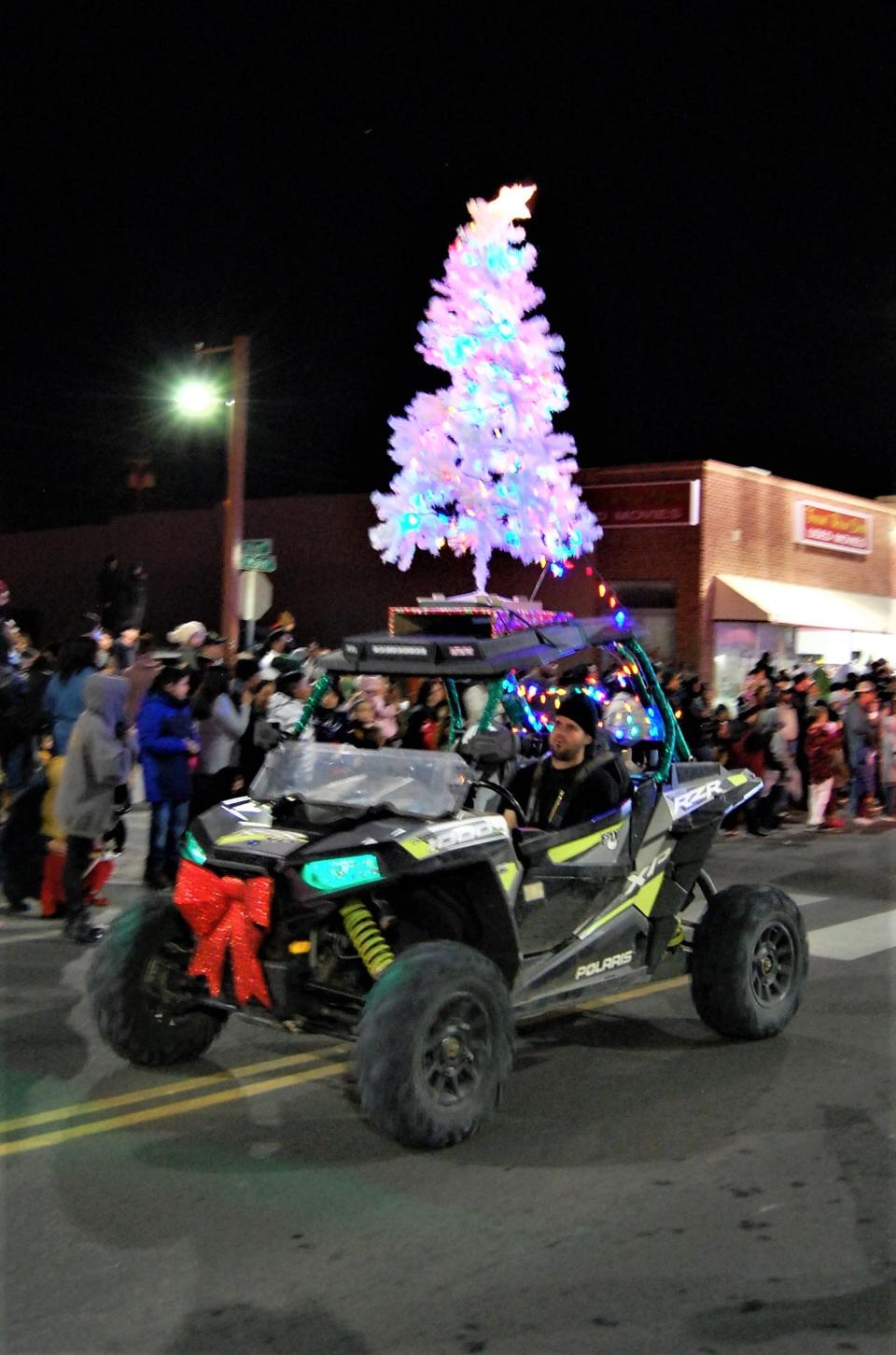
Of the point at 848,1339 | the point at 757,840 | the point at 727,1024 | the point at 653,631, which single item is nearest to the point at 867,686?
the point at 757,840

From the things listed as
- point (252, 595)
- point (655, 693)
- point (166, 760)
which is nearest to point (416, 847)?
point (655, 693)

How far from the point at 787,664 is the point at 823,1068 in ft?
74.7

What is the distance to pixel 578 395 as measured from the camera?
3284cm

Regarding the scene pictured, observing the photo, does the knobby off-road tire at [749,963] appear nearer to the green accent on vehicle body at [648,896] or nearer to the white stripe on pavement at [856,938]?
the green accent on vehicle body at [648,896]

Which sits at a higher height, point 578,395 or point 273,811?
point 578,395

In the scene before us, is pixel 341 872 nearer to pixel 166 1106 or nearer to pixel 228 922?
pixel 228 922

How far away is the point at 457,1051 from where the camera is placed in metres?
5.21

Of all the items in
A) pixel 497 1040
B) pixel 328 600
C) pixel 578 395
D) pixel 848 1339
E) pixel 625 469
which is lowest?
pixel 848 1339

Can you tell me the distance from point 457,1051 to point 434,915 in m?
0.75

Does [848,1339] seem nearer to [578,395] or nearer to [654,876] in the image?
[654,876]

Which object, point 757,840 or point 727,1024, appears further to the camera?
point 757,840

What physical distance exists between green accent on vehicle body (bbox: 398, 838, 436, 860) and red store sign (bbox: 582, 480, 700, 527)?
72.7 feet

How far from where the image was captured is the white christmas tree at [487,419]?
21.8 meters

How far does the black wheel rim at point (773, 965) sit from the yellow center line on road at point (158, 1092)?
1.99 meters
